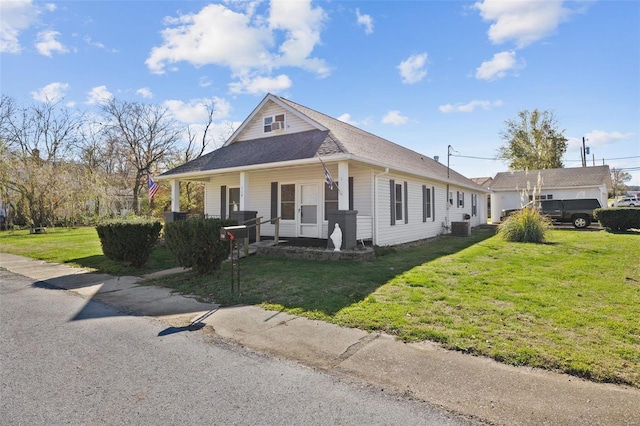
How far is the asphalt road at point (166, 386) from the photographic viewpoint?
247 centimetres

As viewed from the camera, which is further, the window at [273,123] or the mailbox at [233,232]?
the window at [273,123]

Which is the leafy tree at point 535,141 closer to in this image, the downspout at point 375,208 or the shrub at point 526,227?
the shrub at point 526,227

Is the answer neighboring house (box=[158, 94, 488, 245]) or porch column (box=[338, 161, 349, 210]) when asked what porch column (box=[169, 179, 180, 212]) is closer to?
neighboring house (box=[158, 94, 488, 245])

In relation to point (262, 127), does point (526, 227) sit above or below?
below

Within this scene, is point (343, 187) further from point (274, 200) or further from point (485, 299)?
point (485, 299)

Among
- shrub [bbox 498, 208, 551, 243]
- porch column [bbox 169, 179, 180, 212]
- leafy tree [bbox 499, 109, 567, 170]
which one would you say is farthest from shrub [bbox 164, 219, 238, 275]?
leafy tree [bbox 499, 109, 567, 170]

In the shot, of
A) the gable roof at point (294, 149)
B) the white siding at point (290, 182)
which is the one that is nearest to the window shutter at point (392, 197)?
the gable roof at point (294, 149)

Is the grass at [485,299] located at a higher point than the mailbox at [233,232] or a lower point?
lower

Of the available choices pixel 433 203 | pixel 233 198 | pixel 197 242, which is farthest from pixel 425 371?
pixel 433 203

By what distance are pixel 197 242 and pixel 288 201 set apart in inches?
224

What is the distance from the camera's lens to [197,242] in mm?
7191

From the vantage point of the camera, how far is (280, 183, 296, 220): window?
12484 mm

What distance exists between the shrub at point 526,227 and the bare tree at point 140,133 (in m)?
27.1

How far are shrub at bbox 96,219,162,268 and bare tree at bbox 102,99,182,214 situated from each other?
22094 mm
